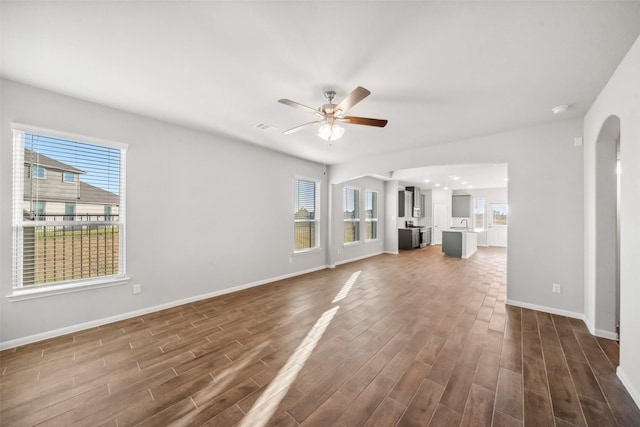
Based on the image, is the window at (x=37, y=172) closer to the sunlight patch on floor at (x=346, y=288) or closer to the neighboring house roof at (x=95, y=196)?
the neighboring house roof at (x=95, y=196)

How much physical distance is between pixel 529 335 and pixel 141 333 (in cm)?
447

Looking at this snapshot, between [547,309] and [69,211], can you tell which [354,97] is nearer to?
[69,211]

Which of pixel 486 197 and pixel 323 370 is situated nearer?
pixel 323 370

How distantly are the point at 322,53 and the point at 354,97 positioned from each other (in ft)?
1.41

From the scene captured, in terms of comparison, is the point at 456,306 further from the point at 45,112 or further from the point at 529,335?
the point at 45,112

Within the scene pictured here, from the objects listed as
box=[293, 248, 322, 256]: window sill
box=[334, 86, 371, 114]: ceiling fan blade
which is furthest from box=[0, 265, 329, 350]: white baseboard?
box=[334, 86, 371, 114]: ceiling fan blade

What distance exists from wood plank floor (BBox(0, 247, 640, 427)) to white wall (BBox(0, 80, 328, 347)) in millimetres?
368

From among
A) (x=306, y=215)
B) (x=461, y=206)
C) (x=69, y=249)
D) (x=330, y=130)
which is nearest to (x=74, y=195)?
(x=69, y=249)

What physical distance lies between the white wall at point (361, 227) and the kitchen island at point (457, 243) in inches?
81.5

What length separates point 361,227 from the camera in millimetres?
7641

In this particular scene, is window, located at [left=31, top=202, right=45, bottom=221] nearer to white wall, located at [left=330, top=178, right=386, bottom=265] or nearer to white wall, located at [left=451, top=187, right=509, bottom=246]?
white wall, located at [left=330, top=178, right=386, bottom=265]

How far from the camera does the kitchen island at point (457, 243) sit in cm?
773

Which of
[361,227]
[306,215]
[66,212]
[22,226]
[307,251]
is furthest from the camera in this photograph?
[361,227]

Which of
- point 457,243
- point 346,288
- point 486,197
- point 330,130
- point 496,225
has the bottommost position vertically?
point 346,288
